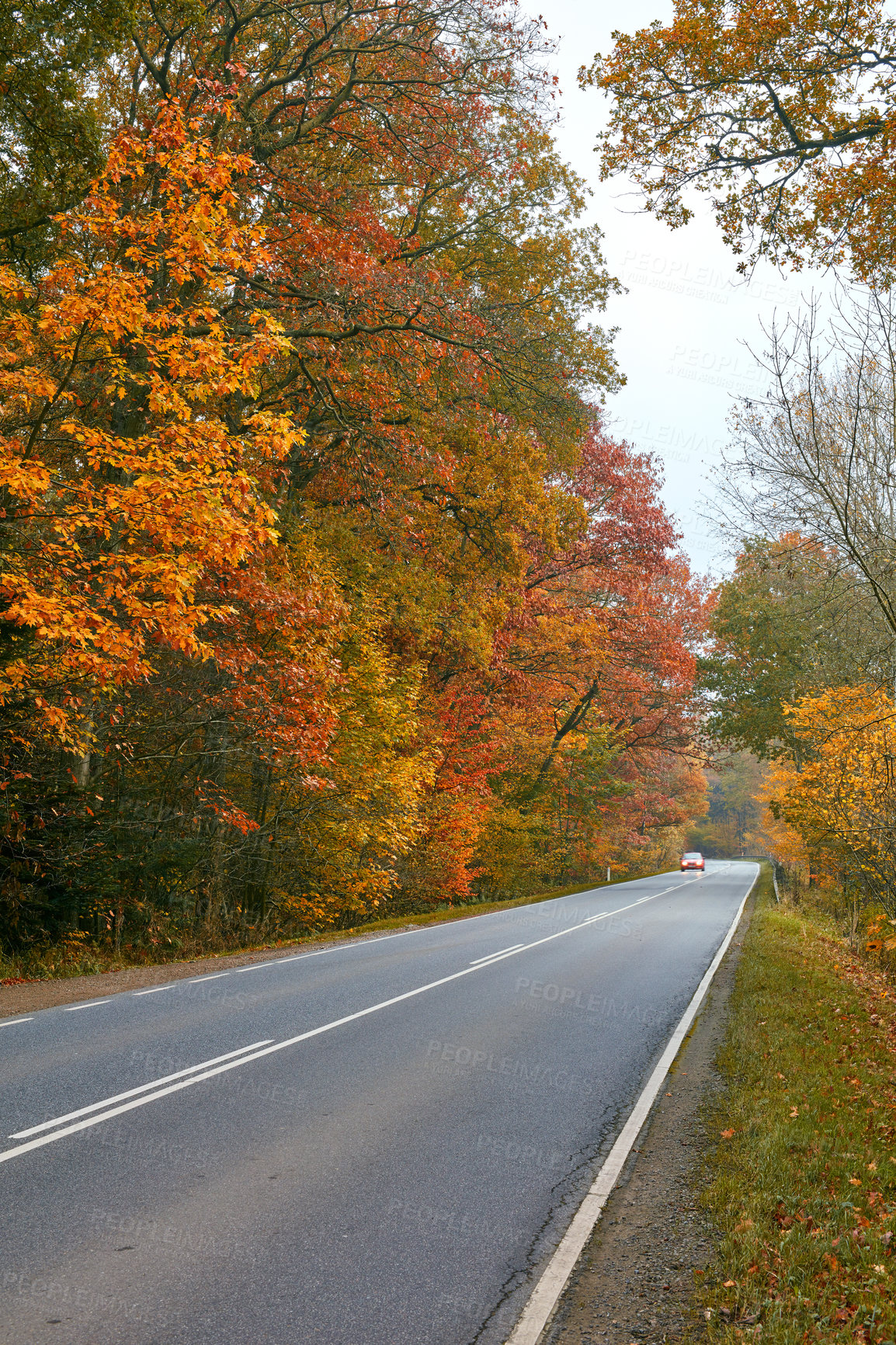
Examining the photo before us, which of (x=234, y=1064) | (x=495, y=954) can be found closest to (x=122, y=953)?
(x=495, y=954)

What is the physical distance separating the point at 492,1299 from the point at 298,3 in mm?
16651

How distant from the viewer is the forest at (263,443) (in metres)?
10.9

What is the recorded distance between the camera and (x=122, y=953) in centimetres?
1412

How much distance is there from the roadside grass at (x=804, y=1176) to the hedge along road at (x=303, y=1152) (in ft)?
2.75

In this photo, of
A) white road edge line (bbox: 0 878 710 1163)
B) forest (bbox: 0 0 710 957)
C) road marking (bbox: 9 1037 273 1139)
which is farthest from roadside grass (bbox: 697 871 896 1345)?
forest (bbox: 0 0 710 957)

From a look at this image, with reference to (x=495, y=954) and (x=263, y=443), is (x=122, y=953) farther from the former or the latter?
(x=263, y=443)

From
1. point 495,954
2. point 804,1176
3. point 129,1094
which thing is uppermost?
point 129,1094

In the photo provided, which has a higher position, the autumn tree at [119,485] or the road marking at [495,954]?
the autumn tree at [119,485]

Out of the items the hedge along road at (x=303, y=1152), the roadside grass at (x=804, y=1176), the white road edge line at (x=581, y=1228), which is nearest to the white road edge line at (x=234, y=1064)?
the hedge along road at (x=303, y=1152)

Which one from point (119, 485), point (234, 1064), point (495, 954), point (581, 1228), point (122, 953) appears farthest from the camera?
point (495, 954)

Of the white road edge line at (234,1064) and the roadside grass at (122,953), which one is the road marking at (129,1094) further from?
the roadside grass at (122,953)

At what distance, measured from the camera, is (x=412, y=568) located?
782 inches

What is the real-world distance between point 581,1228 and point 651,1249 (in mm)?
371

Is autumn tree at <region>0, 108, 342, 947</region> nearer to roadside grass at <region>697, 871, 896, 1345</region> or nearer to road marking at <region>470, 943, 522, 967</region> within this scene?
road marking at <region>470, 943, 522, 967</region>
